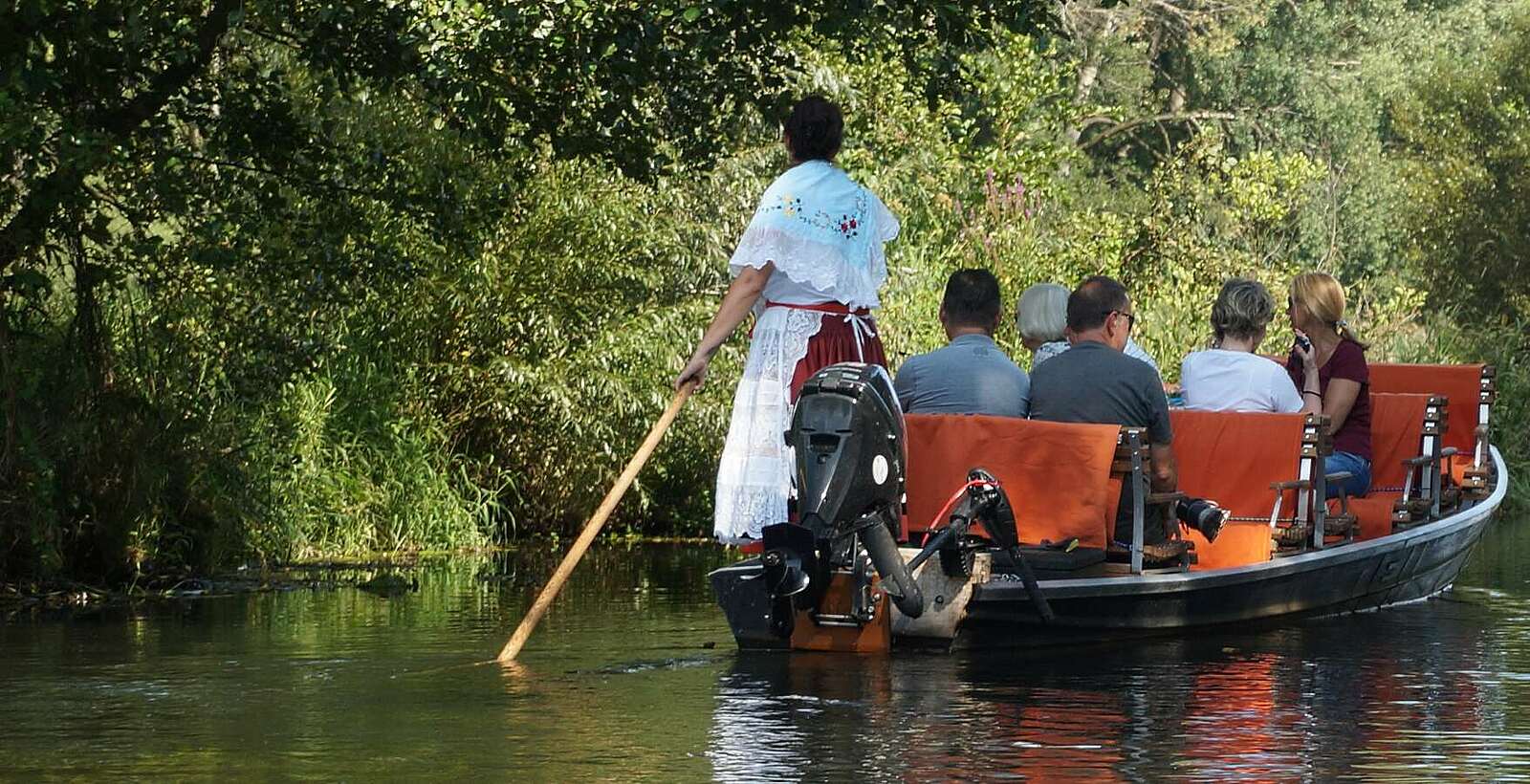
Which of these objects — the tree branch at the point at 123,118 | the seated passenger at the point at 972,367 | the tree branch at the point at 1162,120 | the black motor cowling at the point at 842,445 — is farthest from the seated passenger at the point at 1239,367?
the tree branch at the point at 1162,120

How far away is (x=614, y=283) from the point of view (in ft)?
54.1

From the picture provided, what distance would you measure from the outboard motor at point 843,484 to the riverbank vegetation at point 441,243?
2940mm

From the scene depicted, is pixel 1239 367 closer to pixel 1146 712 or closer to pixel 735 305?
pixel 735 305

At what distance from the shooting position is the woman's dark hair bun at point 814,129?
9984mm

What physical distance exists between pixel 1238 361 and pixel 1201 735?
3.78 meters

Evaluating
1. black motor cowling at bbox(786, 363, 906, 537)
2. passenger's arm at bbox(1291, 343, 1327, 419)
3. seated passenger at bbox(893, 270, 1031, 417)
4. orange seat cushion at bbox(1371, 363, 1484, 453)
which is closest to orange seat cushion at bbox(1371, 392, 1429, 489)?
passenger's arm at bbox(1291, 343, 1327, 419)

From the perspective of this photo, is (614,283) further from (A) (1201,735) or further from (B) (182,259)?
(A) (1201,735)

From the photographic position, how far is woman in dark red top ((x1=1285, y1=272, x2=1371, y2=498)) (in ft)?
39.8

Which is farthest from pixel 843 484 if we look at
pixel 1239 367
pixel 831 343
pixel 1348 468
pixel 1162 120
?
pixel 1162 120

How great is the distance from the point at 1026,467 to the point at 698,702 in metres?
2.00

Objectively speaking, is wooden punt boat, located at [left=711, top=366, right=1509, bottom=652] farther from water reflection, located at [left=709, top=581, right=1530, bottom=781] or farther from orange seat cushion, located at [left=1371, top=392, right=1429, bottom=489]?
water reflection, located at [left=709, top=581, right=1530, bottom=781]

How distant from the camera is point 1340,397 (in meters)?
12.1

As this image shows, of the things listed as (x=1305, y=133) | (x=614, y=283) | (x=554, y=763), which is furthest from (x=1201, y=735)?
(x=1305, y=133)

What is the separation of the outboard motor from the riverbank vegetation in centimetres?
294
